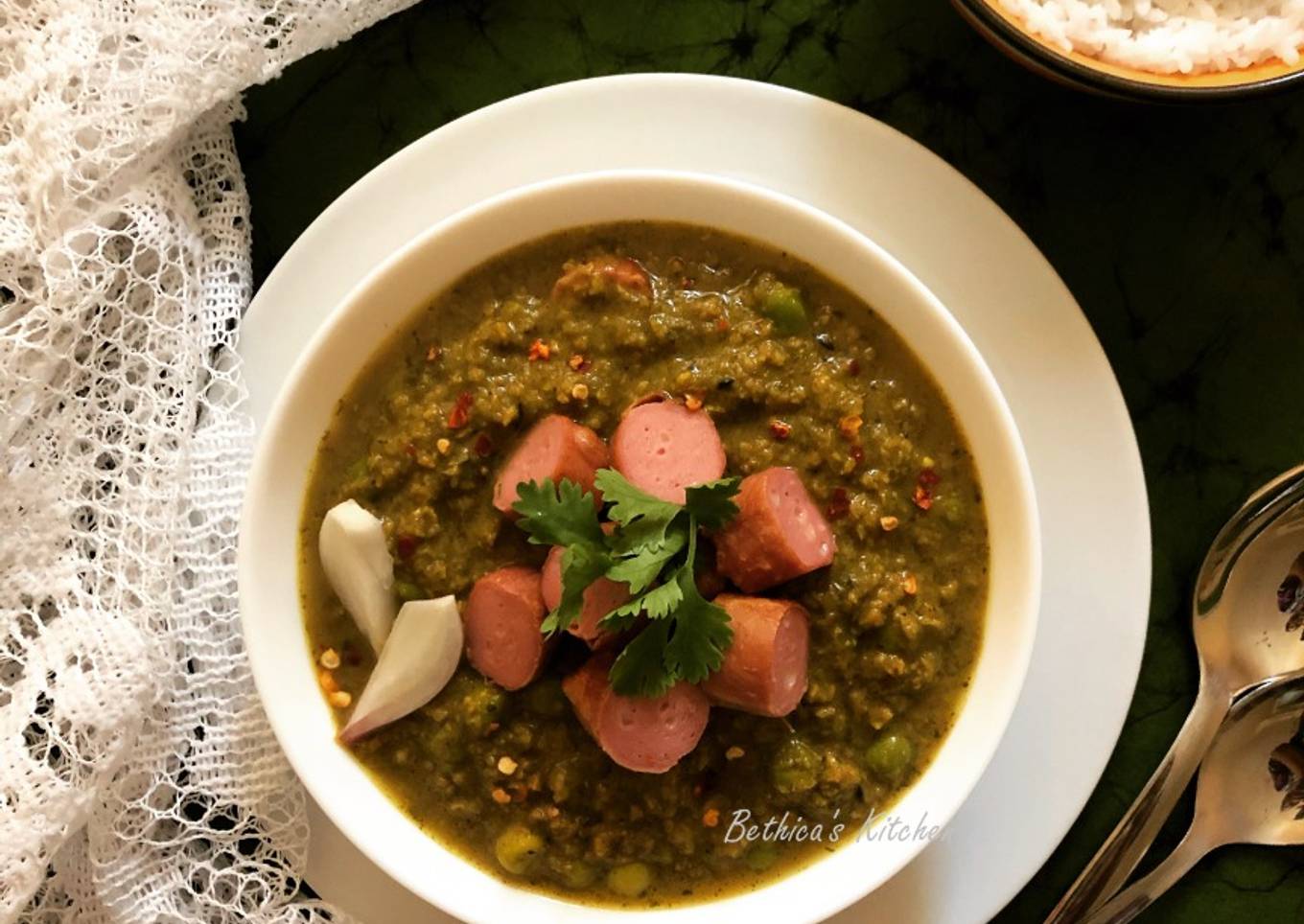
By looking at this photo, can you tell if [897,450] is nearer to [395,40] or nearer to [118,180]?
[395,40]

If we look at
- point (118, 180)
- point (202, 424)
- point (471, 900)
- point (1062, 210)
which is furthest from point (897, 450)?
point (118, 180)

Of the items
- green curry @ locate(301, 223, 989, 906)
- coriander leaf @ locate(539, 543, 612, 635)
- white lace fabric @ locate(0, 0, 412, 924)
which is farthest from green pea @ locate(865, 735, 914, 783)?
white lace fabric @ locate(0, 0, 412, 924)

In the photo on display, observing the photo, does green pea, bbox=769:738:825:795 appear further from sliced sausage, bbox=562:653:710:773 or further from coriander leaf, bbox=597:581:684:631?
coriander leaf, bbox=597:581:684:631

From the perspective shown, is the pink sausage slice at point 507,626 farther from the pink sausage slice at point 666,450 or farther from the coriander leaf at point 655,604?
the pink sausage slice at point 666,450

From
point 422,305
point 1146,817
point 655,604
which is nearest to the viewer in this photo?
point 655,604

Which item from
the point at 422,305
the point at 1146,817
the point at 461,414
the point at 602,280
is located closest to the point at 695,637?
the point at 461,414

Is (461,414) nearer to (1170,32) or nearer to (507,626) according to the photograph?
(507,626)
